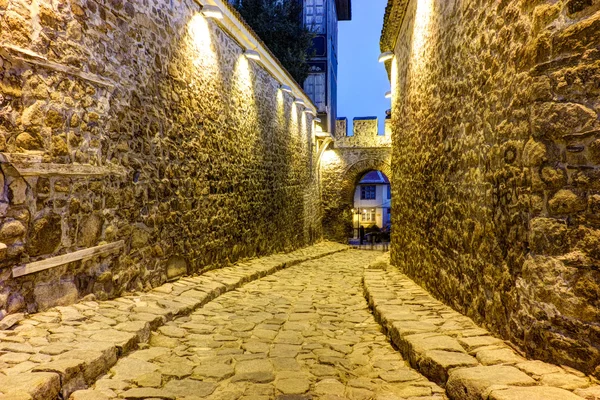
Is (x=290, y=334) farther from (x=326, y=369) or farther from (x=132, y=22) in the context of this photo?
(x=132, y=22)

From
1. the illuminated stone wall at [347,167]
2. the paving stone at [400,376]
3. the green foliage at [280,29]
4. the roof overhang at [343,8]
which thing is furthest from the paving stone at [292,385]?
the roof overhang at [343,8]

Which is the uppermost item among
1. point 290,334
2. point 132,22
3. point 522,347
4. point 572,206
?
point 132,22

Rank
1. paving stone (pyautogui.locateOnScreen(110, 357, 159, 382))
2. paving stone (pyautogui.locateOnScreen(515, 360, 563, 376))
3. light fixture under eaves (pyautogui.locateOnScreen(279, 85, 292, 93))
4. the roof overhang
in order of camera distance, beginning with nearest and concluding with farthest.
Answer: paving stone (pyautogui.locateOnScreen(515, 360, 563, 376))
paving stone (pyautogui.locateOnScreen(110, 357, 159, 382))
light fixture under eaves (pyautogui.locateOnScreen(279, 85, 292, 93))
the roof overhang

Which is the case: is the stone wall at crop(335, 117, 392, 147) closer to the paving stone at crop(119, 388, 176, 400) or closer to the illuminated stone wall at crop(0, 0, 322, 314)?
the illuminated stone wall at crop(0, 0, 322, 314)

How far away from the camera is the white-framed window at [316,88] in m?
18.4

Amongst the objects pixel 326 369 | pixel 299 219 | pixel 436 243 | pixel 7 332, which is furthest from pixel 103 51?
pixel 299 219

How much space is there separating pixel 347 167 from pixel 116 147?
576 inches

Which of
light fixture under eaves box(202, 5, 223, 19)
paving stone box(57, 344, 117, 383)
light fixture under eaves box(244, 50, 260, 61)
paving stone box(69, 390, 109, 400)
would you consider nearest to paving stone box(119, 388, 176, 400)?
paving stone box(69, 390, 109, 400)

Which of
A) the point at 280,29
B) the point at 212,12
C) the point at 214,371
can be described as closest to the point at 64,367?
the point at 214,371

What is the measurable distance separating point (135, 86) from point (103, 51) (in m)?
0.59

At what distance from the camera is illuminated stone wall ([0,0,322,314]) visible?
141 inches

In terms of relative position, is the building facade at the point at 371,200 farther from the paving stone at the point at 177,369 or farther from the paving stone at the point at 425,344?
the paving stone at the point at 177,369

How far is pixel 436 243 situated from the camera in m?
5.35

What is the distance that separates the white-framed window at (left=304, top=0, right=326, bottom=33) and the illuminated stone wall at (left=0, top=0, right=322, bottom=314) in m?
11.0
